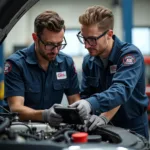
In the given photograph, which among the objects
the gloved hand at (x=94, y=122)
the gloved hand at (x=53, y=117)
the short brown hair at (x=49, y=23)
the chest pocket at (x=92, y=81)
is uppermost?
the short brown hair at (x=49, y=23)

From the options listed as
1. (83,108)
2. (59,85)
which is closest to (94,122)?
(83,108)

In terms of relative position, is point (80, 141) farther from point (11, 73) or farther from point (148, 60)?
point (148, 60)

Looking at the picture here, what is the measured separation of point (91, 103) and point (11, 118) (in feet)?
1.66

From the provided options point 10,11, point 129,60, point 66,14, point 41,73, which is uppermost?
point 10,11

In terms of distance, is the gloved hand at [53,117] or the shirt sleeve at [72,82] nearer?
the gloved hand at [53,117]

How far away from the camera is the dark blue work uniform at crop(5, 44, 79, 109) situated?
2.92 metres

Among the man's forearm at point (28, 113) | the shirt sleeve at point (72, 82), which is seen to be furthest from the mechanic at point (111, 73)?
the man's forearm at point (28, 113)

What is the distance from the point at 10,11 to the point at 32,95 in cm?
77

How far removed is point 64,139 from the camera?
202 centimetres

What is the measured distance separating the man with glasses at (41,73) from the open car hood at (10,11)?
0.98ft

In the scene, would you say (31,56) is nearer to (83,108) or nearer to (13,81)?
(13,81)

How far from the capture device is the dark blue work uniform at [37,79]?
2918mm

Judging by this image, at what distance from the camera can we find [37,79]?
2.99 metres

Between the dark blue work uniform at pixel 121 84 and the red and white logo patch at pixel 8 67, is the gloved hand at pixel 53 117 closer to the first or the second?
the dark blue work uniform at pixel 121 84
